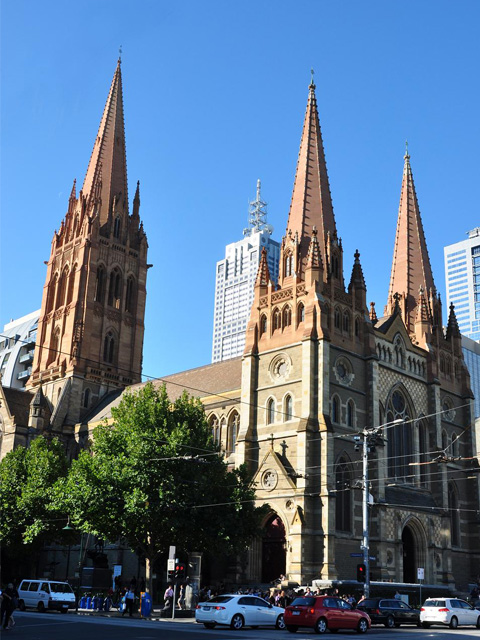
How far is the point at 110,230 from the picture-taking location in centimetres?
7712

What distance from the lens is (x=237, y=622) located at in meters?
27.6

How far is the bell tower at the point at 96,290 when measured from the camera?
71.0 metres

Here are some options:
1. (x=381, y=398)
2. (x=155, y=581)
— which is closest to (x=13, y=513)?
(x=155, y=581)

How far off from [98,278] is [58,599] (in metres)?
43.8

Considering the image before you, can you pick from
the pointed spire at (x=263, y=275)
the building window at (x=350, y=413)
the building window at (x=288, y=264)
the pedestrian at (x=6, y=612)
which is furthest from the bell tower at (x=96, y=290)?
the pedestrian at (x=6, y=612)

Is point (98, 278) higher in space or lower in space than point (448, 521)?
higher

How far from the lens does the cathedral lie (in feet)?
141

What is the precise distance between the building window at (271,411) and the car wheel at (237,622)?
19486 mm

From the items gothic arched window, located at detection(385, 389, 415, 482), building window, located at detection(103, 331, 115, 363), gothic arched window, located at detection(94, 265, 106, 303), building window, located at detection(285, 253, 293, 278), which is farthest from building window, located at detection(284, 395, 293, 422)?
gothic arched window, located at detection(94, 265, 106, 303)

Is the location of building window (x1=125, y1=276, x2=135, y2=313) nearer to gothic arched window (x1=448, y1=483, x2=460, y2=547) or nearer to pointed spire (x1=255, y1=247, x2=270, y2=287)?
pointed spire (x1=255, y1=247, x2=270, y2=287)

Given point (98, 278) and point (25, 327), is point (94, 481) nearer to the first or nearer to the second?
point (98, 278)

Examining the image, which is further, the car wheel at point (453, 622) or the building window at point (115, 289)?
the building window at point (115, 289)

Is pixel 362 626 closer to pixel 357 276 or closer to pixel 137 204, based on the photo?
pixel 357 276

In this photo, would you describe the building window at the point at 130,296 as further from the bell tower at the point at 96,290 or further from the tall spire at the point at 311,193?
the tall spire at the point at 311,193
